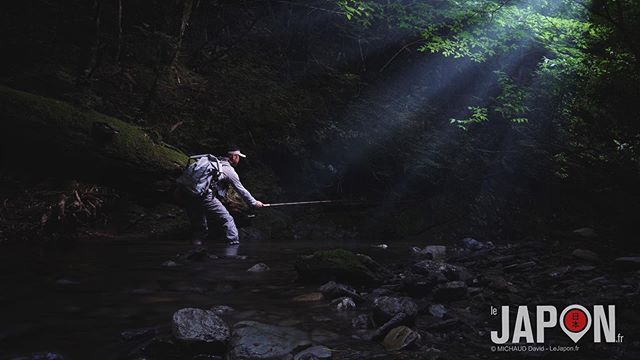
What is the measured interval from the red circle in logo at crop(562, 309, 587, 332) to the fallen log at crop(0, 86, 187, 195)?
7.44 meters

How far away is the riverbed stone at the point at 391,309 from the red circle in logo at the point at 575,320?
1197 mm

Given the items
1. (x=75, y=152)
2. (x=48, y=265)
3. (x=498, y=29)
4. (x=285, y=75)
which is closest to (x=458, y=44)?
(x=498, y=29)

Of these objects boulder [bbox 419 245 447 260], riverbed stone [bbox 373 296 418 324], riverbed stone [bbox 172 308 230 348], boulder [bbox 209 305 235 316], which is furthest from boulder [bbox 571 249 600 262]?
riverbed stone [bbox 172 308 230 348]

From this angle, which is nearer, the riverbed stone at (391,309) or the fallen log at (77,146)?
the riverbed stone at (391,309)

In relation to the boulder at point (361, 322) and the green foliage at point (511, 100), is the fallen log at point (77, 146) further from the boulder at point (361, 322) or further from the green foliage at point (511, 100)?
the green foliage at point (511, 100)

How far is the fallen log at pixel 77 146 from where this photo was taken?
7211 mm

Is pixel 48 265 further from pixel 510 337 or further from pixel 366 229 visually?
pixel 366 229

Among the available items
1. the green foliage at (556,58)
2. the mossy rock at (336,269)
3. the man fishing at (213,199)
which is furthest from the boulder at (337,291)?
the man fishing at (213,199)

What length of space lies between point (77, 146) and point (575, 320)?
7.89 meters

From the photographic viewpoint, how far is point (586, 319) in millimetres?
3412

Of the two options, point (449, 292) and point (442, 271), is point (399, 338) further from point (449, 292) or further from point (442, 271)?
point (442, 271)

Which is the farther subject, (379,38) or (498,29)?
(379,38)

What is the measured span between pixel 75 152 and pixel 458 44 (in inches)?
439

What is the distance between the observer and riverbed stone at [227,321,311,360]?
286cm
